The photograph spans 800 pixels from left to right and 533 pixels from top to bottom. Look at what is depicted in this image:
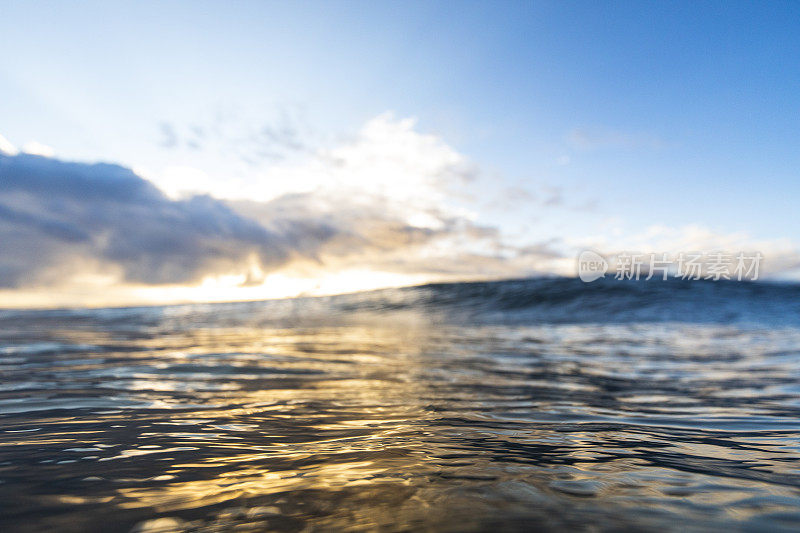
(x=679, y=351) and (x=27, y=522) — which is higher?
(x=27, y=522)

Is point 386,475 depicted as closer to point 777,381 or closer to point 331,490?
point 331,490

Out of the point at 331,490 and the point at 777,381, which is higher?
the point at 331,490

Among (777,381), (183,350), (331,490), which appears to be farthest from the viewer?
(183,350)

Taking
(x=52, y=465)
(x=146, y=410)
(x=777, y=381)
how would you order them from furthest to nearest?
(x=777, y=381) < (x=146, y=410) < (x=52, y=465)

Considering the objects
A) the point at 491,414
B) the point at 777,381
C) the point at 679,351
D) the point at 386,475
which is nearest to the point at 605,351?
the point at 679,351

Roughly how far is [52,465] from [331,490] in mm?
747

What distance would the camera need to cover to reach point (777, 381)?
9.89 ft

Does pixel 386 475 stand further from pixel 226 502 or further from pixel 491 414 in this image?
pixel 491 414

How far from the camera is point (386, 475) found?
1.07 metres

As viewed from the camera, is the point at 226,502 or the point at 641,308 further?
the point at 641,308

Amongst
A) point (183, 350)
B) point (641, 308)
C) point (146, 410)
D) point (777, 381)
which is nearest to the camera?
point (146, 410)

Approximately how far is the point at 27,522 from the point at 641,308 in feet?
51.2

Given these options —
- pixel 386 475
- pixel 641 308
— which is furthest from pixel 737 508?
pixel 641 308

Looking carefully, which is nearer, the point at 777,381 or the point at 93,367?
the point at 777,381
